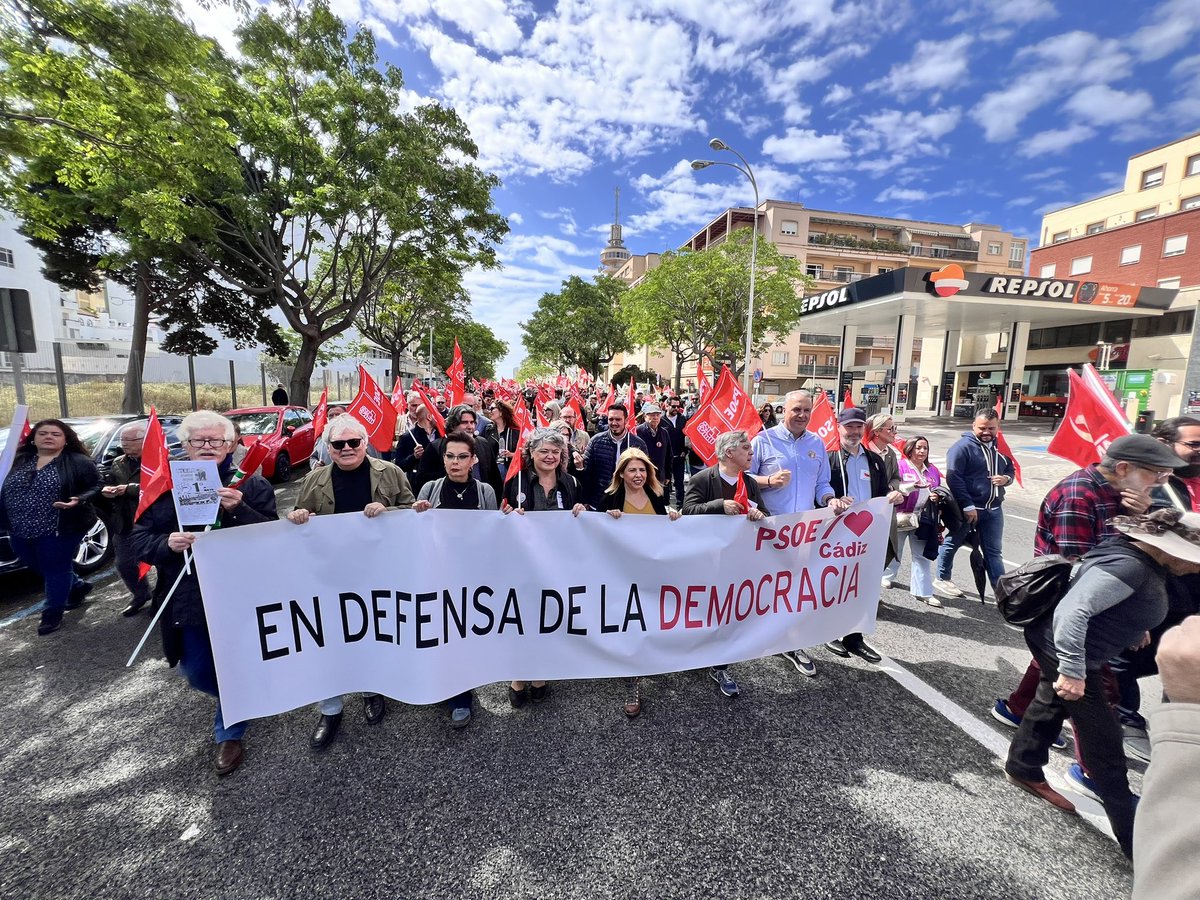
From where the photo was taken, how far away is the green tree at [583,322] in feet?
166

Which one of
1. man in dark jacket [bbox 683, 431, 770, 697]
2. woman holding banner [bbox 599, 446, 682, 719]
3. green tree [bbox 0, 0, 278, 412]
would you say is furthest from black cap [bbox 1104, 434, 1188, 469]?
green tree [bbox 0, 0, 278, 412]

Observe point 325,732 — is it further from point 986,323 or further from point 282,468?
point 986,323

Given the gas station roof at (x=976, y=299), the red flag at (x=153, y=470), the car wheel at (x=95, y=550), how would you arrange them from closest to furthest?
the red flag at (x=153, y=470) < the car wheel at (x=95, y=550) < the gas station roof at (x=976, y=299)

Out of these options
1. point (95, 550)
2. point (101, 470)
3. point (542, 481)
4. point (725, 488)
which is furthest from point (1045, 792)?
point (101, 470)

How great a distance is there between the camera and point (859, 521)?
355 cm

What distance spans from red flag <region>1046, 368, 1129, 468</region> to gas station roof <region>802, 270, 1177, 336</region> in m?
19.7

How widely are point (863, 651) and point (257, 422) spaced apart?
11.2 metres

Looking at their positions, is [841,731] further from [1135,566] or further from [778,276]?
[778,276]

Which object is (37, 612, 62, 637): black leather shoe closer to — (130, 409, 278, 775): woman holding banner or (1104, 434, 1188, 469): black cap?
(130, 409, 278, 775): woman holding banner

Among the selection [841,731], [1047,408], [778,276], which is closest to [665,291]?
[778,276]

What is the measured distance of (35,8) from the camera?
563 cm

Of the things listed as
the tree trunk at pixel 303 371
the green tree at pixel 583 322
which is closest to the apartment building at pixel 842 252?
the green tree at pixel 583 322

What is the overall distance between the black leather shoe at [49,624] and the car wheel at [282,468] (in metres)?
6.31

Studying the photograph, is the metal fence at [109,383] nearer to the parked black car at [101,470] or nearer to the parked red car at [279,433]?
the parked red car at [279,433]
